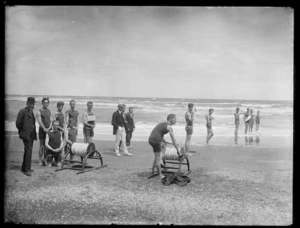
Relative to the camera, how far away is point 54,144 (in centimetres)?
959

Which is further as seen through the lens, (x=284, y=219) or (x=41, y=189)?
(x=41, y=189)

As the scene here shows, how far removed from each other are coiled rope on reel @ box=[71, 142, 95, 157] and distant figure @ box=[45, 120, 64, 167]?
568 mm

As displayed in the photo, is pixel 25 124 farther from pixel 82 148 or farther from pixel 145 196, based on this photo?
pixel 145 196

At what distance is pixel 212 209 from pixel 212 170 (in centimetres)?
320

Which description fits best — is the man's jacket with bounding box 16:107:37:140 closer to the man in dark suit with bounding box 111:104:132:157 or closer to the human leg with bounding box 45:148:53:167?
the human leg with bounding box 45:148:53:167

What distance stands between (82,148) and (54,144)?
104 cm

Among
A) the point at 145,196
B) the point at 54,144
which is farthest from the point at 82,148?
the point at 145,196

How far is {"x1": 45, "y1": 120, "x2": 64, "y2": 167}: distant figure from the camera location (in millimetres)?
9531

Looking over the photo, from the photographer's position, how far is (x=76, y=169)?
909cm

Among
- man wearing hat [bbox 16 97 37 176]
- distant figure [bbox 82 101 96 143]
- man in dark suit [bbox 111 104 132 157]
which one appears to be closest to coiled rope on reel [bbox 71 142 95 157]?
man wearing hat [bbox 16 97 37 176]
